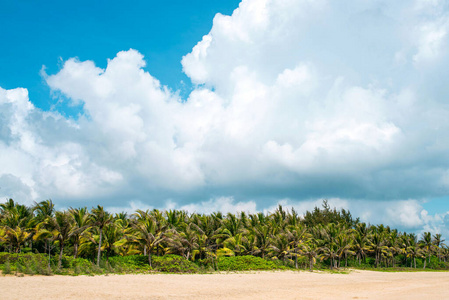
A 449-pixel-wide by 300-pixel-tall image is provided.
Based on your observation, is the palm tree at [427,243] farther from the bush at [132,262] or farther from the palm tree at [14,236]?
the palm tree at [14,236]

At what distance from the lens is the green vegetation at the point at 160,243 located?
30406 millimetres

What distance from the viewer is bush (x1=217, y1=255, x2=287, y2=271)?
118ft

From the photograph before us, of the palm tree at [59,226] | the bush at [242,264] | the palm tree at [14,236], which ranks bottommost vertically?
the bush at [242,264]

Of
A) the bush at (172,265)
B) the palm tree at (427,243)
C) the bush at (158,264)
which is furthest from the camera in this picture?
the palm tree at (427,243)

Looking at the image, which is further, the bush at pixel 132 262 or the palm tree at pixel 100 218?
the palm tree at pixel 100 218

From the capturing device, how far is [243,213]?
182 ft

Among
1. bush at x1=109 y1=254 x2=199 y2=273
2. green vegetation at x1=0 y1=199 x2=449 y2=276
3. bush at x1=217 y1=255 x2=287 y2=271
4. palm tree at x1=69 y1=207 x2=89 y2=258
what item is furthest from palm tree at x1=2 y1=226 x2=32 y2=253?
bush at x1=217 y1=255 x2=287 y2=271

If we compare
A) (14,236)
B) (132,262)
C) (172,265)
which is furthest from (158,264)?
(14,236)

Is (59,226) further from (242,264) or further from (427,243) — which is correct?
(427,243)

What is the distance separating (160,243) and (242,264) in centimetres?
953

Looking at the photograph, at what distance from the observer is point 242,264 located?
3653 centimetres

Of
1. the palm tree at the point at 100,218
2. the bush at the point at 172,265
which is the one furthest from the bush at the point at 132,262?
the palm tree at the point at 100,218

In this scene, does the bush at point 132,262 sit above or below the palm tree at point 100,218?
below

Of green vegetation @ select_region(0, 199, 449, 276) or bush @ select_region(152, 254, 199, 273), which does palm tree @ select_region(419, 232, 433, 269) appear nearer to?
green vegetation @ select_region(0, 199, 449, 276)
